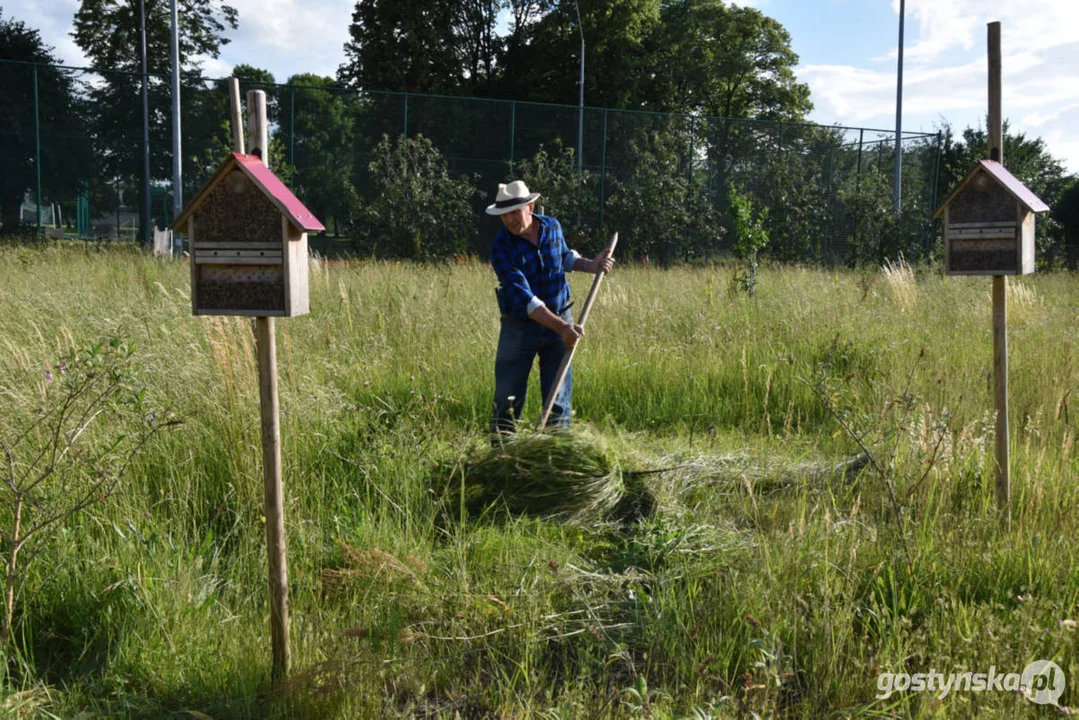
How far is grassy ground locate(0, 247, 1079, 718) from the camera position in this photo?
273cm


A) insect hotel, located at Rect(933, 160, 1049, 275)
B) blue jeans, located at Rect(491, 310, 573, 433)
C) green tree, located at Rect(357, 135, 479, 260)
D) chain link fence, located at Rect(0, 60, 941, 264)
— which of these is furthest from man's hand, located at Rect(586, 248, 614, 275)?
green tree, located at Rect(357, 135, 479, 260)

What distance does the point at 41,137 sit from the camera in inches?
636

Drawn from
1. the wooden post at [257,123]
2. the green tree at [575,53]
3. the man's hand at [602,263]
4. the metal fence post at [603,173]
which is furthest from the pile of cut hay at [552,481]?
the green tree at [575,53]

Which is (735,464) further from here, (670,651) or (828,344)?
(828,344)

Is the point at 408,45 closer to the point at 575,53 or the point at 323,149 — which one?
the point at 575,53

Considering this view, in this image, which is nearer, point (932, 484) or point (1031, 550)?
point (1031, 550)

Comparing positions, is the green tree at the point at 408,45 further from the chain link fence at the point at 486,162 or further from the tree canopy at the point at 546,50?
the chain link fence at the point at 486,162

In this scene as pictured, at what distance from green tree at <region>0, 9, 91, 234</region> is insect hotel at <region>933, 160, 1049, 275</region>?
16128mm

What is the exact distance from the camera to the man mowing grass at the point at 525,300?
4.90 metres

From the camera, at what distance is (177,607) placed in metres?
2.96

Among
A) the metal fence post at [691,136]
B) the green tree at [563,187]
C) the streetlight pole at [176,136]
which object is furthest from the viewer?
the metal fence post at [691,136]

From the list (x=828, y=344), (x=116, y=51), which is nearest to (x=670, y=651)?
(x=828, y=344)

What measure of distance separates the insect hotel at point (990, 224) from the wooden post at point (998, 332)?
10 cm

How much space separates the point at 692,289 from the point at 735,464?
20.2ft
